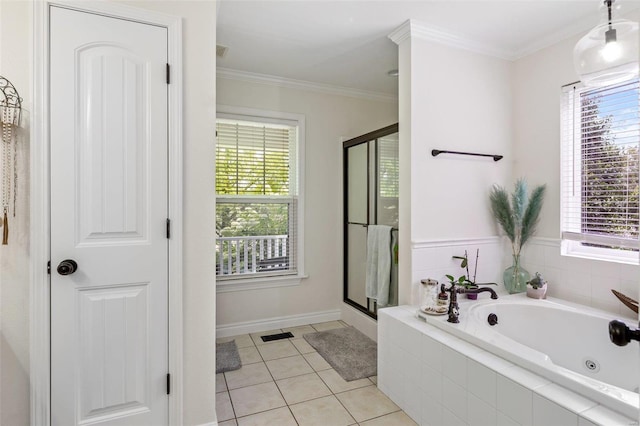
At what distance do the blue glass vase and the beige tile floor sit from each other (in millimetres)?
1300

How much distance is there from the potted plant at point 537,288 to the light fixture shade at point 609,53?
1.62 metres

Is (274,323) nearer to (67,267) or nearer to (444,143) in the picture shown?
(67,267)

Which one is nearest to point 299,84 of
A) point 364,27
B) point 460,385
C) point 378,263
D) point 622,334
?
point 364,27

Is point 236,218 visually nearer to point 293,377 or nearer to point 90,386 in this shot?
point 293,377

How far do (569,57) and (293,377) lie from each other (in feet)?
10.2

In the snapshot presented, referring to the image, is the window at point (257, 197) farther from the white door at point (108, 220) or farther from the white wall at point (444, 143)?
the white door at point (108, 220)

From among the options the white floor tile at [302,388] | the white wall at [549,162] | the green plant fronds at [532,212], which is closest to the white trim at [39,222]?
the white floor tile at [302,388]

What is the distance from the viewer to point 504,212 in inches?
105

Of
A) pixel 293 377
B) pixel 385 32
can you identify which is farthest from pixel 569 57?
pixel 293 377

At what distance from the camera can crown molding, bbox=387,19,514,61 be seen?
2434 mm

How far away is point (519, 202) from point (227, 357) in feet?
8.68

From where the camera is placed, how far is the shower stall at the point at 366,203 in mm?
2957

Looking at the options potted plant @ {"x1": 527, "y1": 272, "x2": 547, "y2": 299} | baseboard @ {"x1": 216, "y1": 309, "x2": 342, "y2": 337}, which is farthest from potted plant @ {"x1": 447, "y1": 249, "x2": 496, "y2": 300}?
baseboard @ {"x1": 216, "y1": 309, "x2": 342, "y2": 337}

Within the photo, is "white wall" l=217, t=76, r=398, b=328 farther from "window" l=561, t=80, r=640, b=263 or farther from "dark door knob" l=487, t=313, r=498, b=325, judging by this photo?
"window" l=561, t=80, r=640, b=263
